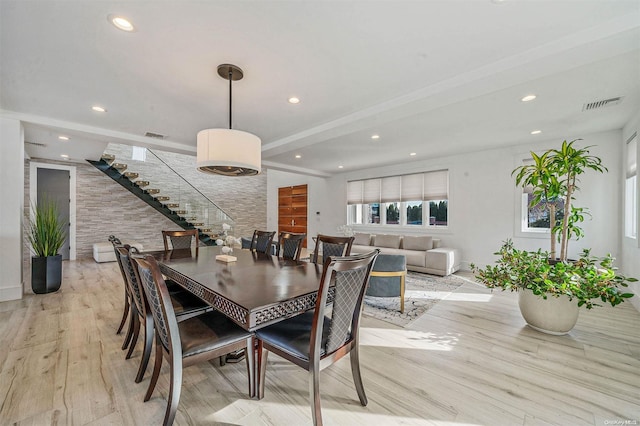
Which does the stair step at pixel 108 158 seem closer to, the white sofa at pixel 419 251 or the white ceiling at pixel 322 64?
the white ceiling at pixel 322 64

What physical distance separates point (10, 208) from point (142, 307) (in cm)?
344

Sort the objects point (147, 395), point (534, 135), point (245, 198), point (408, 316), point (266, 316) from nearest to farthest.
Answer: point (266, 316)
point (147, 395)
point (408, 316)
point (534, 135)
point (245, 198)

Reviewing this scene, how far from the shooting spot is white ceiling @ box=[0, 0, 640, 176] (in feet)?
5.84

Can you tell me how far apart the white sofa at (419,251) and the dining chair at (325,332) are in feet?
10.4

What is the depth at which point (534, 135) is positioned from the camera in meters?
4.37

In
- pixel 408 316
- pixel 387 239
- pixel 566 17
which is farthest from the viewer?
pixel 387 239

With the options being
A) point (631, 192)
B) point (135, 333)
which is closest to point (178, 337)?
point (135, 333)

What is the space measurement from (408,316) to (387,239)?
3268 mm

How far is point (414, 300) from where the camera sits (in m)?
3.63

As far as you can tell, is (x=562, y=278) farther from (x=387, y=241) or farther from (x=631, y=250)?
(x=387, y=241)

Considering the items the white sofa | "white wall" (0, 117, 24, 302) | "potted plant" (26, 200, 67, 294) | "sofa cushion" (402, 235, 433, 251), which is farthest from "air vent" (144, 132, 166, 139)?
"sofa cushion" (402, 235, 433, 251)

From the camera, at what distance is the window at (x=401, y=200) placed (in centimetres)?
612

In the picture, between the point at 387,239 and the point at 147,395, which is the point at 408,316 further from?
the point at 387,239

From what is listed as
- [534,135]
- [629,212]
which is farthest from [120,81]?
[629,212]
